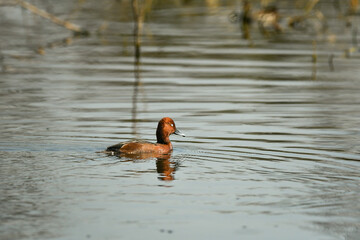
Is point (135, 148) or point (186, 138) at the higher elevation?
point (135, 148)

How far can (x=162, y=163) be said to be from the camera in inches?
421

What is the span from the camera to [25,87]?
16875 millimetres

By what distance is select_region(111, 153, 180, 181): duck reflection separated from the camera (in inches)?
381

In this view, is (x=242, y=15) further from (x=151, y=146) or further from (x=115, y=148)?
(x=115, y=148)

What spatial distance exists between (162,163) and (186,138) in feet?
6.20

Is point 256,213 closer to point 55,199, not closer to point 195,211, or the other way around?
point 195,211

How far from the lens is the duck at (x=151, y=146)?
35.6 ft

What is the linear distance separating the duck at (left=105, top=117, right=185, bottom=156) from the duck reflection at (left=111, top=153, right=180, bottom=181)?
43 mm

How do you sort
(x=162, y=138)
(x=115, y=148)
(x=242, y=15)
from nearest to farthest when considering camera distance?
1. (x=115, y=148)
2. (x=162, y=138)
3. (x=242, y=15)

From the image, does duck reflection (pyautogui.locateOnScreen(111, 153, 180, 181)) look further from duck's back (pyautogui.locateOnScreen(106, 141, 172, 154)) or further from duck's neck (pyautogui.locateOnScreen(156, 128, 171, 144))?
duck's neck (pyautogui.locateOnScreen(156, 128, 171, 144))

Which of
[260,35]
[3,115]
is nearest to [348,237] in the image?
[3,115]

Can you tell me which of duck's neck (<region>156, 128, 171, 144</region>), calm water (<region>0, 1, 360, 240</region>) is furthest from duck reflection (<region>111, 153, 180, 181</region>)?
duck's neck (<region>156, 128, 171, 144</region>)

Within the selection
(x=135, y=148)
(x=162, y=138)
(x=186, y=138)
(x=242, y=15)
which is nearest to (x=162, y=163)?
(x=135, y=148)

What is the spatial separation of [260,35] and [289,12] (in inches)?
227
